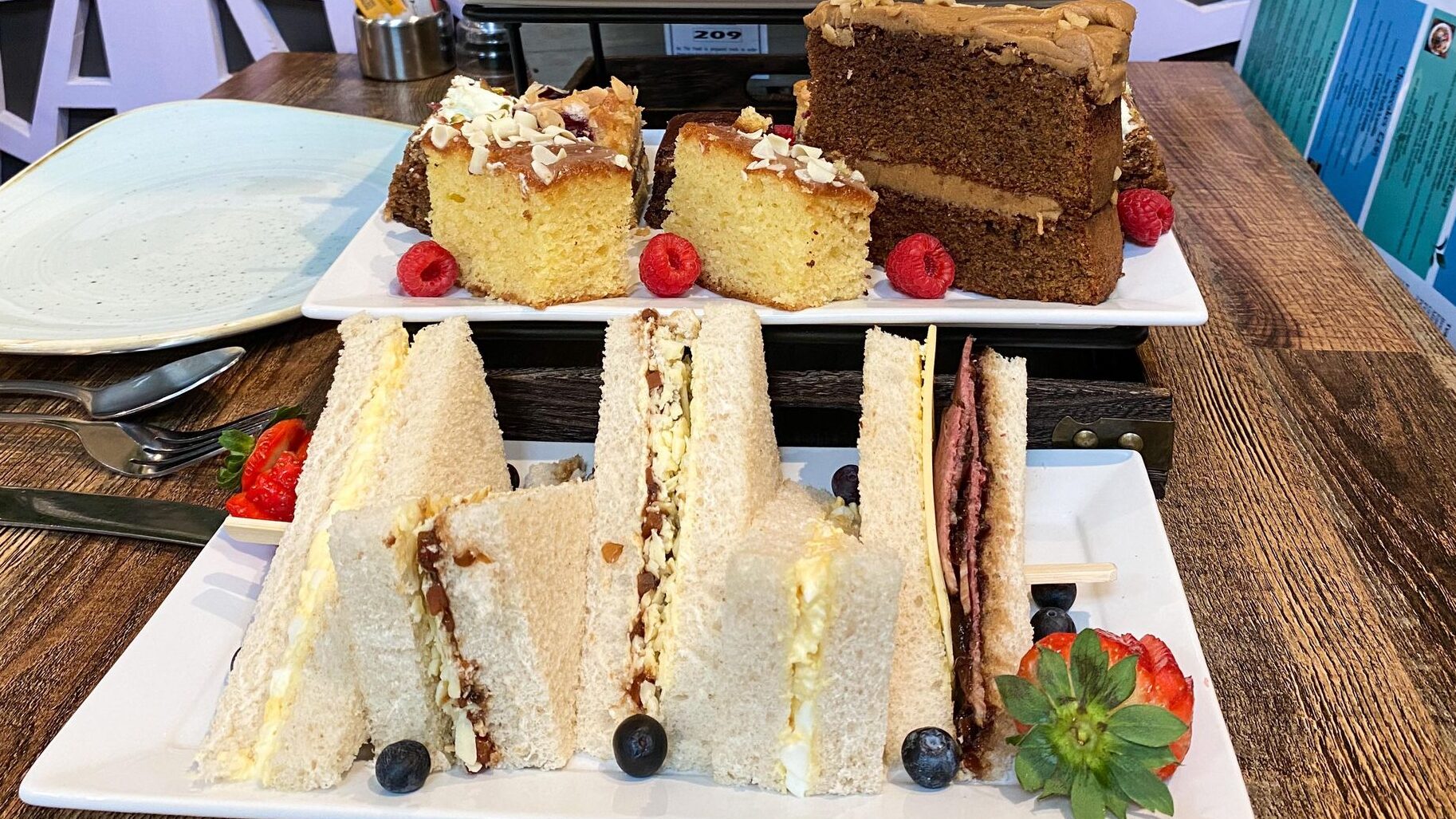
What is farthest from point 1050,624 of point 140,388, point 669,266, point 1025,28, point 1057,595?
point 140,388

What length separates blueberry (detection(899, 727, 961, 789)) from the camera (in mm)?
1478

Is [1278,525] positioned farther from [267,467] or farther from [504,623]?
[267,467]

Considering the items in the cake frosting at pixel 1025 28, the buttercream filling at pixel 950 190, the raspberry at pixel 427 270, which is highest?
the cake frosting at pixel 1025 28

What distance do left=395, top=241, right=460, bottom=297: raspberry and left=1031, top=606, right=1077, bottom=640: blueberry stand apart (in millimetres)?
1529

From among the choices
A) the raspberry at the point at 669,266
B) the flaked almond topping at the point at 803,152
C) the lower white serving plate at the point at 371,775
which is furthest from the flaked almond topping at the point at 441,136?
the lower white serving plate at the point at 371,775

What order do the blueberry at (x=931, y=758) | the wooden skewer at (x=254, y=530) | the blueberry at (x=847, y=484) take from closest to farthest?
the blueberry at (x=931, y=758), the wooden skewer at (x=254, y=530), the blueberry at (x=847, y=484)

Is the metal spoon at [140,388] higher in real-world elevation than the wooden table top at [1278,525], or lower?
higher

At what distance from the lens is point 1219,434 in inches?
91.3

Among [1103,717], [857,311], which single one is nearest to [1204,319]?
[857,311]

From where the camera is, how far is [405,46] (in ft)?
14.9

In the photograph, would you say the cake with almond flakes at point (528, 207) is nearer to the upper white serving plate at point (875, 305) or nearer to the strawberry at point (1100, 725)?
the upper white serving plate at point (875, 305)

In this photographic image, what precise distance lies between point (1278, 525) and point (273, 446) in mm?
2051

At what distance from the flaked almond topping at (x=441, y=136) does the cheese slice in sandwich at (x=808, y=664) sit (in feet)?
4.48

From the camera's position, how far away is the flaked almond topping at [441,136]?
236 cm
